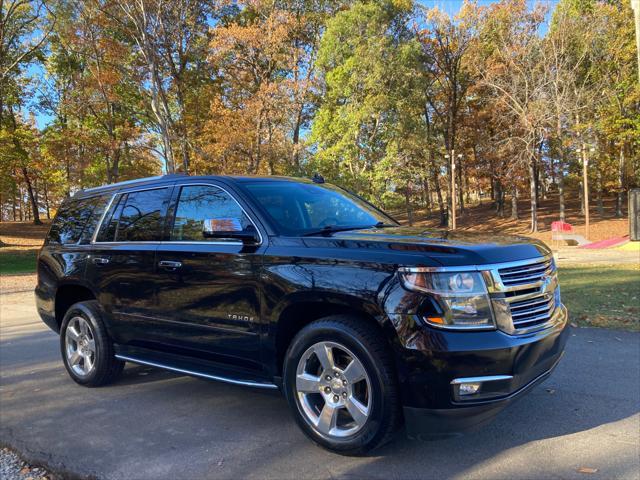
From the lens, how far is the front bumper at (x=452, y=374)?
9.20 feet

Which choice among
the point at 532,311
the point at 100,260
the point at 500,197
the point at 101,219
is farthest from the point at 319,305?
the point at 500,197

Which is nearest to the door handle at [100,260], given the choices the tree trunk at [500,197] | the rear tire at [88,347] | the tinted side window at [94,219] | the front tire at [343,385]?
the tinted side window at [94,219]

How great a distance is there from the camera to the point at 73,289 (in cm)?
529

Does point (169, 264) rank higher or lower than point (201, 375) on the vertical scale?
higher

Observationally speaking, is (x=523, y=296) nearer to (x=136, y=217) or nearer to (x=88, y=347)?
(x=136, y=217)

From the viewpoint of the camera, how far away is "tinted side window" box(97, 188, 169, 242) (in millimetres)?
4420

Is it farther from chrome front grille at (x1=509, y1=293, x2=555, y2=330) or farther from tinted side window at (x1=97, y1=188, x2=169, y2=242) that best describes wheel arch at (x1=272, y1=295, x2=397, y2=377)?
tinted side window at (x1=97, y1=188, x2=169, y2=242)

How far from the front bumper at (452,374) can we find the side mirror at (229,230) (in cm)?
142

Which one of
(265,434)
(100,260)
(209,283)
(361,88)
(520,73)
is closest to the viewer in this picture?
(265,434)

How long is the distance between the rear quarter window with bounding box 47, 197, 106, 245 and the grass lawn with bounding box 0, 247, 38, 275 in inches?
633

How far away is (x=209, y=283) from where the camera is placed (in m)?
3.83

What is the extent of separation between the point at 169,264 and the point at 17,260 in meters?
23.3

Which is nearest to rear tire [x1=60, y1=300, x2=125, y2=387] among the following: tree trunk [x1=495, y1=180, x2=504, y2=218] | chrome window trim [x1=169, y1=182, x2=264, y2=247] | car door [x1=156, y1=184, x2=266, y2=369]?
car door [x1=156, y1=184, x2=266, y2=369]

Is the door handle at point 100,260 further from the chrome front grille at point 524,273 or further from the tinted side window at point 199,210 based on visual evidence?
the chrome front grille at point 524,273
